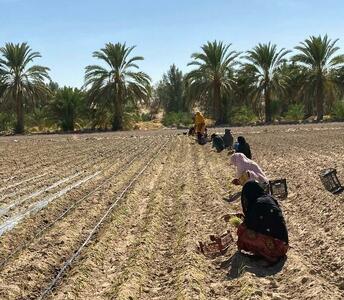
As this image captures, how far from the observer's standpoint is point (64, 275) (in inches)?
245

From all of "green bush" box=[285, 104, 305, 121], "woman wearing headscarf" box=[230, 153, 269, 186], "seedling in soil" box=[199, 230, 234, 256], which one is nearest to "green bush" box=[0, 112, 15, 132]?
"green bush" box=[285, 104, 305, 121]

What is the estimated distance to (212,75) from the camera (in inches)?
1660

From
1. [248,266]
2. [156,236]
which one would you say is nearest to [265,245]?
[248,266]

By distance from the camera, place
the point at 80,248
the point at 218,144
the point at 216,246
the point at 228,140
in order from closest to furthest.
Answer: the point at 216,246 → the point at 80,248 → the point at 218,144 → the point at 228,140

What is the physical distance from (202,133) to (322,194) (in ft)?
47.6

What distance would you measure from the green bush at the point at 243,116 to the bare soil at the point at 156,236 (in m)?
30.7

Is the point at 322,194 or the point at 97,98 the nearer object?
the point at 322,194

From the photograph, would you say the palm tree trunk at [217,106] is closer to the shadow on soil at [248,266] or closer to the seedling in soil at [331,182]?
the seedling in soil at [331,182]

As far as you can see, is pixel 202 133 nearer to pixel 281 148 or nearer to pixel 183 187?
pixel 281 148

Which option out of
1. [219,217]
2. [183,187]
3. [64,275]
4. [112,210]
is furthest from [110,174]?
[64,275]

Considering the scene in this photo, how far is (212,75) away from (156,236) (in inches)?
1389

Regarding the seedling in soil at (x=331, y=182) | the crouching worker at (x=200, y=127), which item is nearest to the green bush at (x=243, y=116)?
the crouching worker at (x=200, y=127)

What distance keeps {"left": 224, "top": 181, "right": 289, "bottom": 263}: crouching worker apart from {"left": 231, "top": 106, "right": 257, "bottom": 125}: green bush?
39.1m

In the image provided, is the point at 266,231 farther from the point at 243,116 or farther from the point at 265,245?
the point at 243,116
